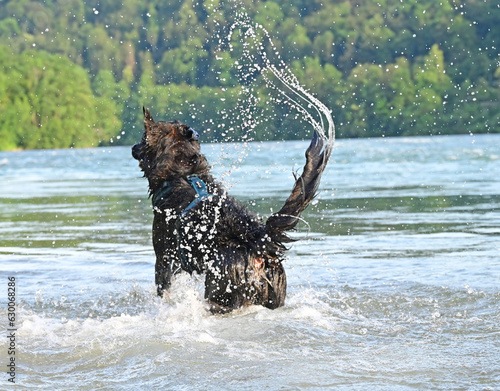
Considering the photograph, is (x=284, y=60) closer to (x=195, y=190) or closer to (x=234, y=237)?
(x=195, y=190)

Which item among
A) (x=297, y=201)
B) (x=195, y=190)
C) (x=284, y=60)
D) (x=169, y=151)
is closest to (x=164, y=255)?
(x=195, y=190)

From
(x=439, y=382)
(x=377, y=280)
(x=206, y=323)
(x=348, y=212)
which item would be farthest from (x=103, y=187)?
(x=439, y=382)

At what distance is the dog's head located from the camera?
598cm

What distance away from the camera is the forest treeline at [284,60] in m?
71.1

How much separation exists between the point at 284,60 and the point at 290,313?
71940mm

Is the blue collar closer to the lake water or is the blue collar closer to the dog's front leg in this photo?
the dog's front leg

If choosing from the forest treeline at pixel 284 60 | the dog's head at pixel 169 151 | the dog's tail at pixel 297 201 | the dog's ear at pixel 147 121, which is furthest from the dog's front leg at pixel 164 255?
the forest treeline at pixel 284 60

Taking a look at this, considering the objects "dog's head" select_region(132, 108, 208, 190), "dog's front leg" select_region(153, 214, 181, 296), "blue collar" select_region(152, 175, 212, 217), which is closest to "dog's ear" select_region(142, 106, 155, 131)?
"dog's head" select_region(132, 108, 208, 190)

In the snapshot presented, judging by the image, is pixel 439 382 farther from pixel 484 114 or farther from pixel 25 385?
pixel 484 114

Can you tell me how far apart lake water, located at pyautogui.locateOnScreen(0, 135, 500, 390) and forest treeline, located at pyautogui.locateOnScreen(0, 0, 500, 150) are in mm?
50808

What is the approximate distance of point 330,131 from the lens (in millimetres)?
5441

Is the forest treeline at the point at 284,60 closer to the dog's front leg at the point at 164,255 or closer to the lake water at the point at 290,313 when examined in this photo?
the lake water at the point at 290,313

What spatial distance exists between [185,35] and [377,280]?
65193 millimetres

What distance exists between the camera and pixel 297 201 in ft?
17.5
